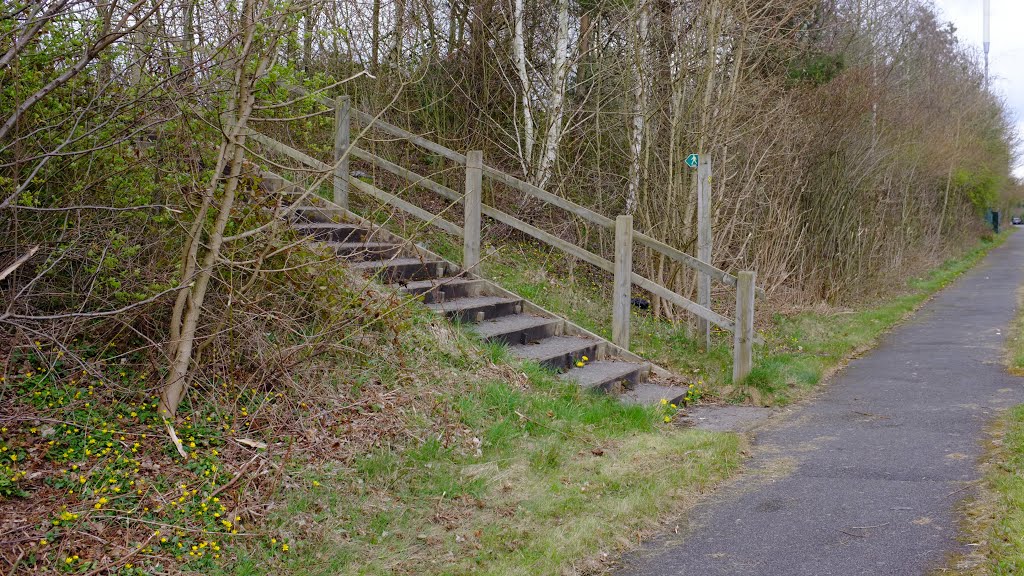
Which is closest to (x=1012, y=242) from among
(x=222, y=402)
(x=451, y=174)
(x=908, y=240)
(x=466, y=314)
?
(x=908, y=240)

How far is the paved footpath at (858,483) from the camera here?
195 inches

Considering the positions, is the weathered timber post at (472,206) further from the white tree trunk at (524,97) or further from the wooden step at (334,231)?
the white tree trunk at (524,97)

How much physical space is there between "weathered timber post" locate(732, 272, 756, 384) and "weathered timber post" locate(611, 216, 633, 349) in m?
1.15

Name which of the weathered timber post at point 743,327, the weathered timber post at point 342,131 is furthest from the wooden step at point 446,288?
the weathered timber post at point 743,327

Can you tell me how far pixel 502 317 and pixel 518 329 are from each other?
0.55 metres

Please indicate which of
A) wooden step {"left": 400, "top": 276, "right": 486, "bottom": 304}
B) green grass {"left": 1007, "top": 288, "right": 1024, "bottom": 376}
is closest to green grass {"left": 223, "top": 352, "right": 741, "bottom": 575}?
wooden step {"left": 400, "top": 276, "right": 486, "bottom": 304}

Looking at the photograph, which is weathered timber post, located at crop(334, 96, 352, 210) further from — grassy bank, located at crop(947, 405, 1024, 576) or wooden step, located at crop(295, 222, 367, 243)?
grassy bank, located at crop(947, 405, 1024, 576)

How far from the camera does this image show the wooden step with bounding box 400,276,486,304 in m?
8.70

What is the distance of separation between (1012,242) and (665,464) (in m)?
54.0

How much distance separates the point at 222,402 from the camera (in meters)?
5.72

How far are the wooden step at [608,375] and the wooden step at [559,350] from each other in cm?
11

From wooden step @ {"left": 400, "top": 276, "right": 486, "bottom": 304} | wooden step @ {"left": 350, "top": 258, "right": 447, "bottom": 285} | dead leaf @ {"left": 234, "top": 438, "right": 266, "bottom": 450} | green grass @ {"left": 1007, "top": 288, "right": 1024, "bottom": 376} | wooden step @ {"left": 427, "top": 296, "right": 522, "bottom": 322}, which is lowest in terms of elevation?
green grass @ {"left": 1007, "top": 288, "right": 1024, "bottom": 376}

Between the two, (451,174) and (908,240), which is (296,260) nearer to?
(451,174)

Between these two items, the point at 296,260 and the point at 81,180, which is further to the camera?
the point at 296,260
